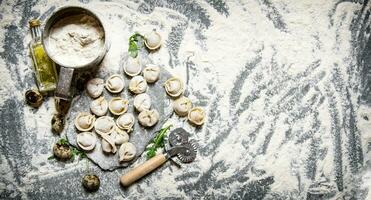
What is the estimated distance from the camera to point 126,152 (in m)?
1.43

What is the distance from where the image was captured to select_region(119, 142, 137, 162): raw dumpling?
143 centimetres

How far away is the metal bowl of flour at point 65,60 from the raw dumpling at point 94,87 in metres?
0.06

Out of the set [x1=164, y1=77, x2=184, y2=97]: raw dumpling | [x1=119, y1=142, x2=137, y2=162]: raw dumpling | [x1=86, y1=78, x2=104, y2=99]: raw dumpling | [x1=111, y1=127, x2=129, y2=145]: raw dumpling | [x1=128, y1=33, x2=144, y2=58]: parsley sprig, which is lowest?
[x1=119, y1=142, x2=137, y2=162]: raw dumpling

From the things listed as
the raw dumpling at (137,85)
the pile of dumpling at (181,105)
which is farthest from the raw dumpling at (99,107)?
the pile of dumpling at (181,105)

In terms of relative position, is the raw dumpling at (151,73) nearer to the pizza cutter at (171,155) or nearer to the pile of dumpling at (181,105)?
the pile of dumpling at (181,105)

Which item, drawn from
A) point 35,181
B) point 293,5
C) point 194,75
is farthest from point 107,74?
point 293,5

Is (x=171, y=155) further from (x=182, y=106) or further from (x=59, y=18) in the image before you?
(x=59, y=18)

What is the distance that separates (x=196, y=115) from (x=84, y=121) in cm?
37

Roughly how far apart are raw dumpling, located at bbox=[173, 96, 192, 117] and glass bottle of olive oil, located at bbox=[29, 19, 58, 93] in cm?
40

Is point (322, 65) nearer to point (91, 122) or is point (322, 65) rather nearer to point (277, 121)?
point (277, 121)

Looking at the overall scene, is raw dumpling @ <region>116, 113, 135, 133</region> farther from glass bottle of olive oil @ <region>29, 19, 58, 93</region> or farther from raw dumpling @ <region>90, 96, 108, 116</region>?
glass bottle of olive oil @ <region>29, 19, 58, 93</region>

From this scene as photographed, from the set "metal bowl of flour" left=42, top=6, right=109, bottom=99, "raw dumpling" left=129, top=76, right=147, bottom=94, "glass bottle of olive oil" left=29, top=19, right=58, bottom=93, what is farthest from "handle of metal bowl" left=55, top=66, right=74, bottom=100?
"raw dumpling" left=129, top=76, right=147, bottom=94

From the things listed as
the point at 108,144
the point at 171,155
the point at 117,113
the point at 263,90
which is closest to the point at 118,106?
the point at 117,113

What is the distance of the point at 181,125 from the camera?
4.86ft
